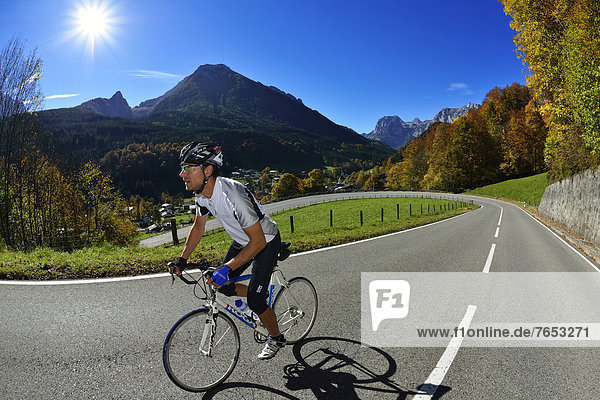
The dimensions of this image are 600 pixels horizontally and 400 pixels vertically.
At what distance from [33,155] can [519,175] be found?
82.3 metres

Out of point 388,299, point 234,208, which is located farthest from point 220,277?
point 388,299

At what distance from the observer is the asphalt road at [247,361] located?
271 cm

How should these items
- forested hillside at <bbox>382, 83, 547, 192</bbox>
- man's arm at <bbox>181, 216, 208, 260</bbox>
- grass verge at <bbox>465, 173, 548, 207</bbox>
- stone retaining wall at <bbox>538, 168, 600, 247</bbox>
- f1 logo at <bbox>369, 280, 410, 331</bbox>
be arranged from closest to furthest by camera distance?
man's arm at <bbox>181, 216, 208, 260</bbox>, f1 logo at <bbox>369, 280, 410, 331</bbox>, stone retaining wall at <bbox>538, 168, 600, 247</bbox>, grass verge at <bbox>465, 173, 548, 207</bbox>, forested hillside at <bbox>382, 83, 547, 192</bbox>

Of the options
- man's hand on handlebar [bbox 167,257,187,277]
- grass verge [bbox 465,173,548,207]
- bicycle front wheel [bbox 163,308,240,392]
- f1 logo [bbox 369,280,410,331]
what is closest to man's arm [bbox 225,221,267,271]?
man's hand on handlebar [bbox 167,257,187,277]

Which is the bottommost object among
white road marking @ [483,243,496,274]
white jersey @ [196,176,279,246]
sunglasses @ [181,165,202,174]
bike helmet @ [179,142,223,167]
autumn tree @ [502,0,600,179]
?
white road marking @ [483,243,496,274]

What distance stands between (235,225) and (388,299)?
11.4 feet

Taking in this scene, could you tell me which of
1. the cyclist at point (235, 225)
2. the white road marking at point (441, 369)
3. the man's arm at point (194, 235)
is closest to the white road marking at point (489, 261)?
the white road marking at point (441, 369)

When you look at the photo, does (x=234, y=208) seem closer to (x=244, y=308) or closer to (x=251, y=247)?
(x=251, y=247)

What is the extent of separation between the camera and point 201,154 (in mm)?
2820

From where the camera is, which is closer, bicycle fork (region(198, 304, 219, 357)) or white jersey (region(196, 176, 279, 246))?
white jersey (region(196, 176, 279, 246))

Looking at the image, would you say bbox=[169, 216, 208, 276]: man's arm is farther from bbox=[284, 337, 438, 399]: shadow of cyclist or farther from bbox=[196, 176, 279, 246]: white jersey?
bbox=[284, 337, 438, 399]: shadow of cyclist

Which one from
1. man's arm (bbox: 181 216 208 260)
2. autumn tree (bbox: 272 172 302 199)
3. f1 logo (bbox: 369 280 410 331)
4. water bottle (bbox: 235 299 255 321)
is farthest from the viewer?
autumn tree (bbox: 272 172 302 199)

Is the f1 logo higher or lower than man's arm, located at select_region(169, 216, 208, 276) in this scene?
lower

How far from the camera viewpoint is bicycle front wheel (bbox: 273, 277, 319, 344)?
3.61 m
